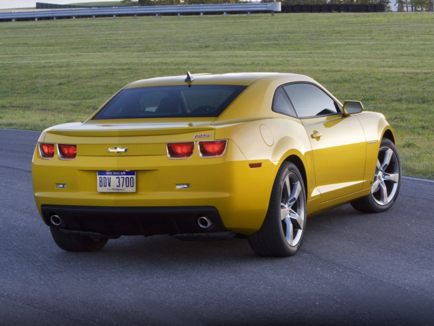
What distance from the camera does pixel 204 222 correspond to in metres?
7.82

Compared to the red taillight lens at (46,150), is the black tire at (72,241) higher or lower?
lower

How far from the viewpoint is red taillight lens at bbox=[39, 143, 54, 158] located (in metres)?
8.26

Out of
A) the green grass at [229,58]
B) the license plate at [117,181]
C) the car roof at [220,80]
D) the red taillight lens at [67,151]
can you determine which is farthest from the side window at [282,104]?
the green grass at [229,58]

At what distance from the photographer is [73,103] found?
30391 millimetres

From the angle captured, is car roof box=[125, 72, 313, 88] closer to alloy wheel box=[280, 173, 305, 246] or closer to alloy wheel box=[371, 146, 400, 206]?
alloy wheel box=[280, 173, 305, 246]

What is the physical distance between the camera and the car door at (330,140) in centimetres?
909

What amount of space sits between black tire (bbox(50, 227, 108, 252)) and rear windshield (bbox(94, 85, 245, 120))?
959 millimetres

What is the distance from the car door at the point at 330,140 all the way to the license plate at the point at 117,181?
1.75 meters

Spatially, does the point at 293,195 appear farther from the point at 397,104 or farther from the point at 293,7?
the point at 293,7

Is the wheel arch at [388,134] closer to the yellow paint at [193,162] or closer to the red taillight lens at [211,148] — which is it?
the yellow paint at [193,162]

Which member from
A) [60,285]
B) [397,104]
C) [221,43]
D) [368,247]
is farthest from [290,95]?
[221,43]

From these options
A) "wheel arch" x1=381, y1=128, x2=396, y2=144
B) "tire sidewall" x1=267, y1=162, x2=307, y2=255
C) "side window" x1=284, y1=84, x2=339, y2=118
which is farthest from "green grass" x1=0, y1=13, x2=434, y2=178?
"tire sidewall" x1=267, y1=162, x2=307, y2=255

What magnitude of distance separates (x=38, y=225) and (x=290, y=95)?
8.31 feet

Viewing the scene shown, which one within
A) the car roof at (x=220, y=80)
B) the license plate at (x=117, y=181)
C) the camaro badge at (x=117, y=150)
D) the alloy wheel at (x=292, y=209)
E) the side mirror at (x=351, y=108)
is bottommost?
the alloy wheel at (x=292, y=209)
